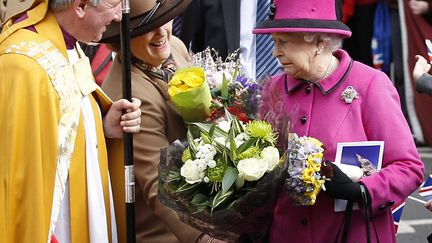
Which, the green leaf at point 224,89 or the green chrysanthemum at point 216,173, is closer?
the green chrysanthemum at point 216,173

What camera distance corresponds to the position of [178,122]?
390cm

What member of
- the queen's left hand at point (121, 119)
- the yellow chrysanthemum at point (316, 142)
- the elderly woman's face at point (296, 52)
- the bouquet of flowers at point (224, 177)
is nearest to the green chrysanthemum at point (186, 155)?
the bouquet of flowers at point (224, 177)

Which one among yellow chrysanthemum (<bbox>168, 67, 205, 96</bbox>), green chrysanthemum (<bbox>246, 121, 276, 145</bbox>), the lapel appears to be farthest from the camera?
the lapel

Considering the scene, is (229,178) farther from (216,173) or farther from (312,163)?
(312,163)

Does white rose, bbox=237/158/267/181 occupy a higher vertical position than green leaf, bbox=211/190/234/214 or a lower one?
higher

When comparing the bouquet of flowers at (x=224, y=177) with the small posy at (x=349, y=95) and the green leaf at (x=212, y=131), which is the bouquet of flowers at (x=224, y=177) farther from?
the small posy at (x=349, y=95)

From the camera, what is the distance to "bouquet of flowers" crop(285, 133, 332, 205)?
10.7 ft

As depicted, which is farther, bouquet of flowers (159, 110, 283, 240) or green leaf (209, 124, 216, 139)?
green leaf (209, 124, 216, 139)

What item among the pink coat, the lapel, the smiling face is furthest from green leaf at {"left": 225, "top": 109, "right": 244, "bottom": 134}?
the lapel

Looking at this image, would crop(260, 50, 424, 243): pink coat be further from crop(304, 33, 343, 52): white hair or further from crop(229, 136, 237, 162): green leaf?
crop(229, 136, 237, 162): green leaf

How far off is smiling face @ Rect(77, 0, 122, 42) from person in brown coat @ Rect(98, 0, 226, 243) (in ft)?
1.24

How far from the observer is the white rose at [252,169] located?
3.16 meters

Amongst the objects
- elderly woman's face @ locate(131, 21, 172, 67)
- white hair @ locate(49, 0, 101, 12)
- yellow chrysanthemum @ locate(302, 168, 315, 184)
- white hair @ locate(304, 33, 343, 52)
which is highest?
white hair @ locate(49, 0, 101, 12)

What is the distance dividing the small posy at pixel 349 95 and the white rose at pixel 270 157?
0.46 metres
